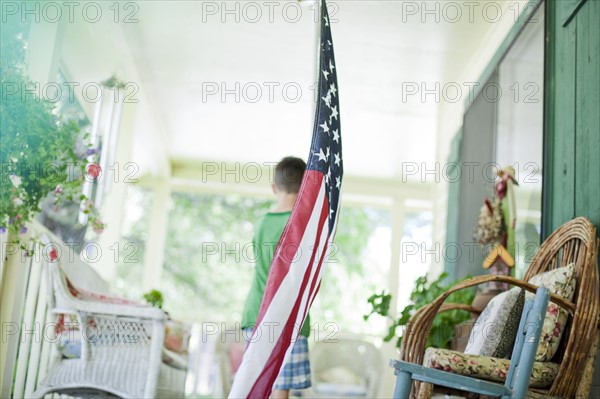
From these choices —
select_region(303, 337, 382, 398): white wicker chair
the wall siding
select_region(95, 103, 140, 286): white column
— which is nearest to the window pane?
the wall siding

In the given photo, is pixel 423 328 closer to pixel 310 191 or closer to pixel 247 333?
pixel 247 333

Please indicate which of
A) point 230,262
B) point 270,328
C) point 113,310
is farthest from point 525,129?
point 230,262

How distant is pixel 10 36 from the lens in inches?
127

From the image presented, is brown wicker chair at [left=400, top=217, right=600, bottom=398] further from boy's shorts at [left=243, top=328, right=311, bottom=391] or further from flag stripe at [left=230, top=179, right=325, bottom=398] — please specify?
flag stripe at [left=230, top=179, right=325, bottom=398]

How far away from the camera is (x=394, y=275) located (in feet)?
26.7

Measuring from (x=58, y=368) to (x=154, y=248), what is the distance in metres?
5.27

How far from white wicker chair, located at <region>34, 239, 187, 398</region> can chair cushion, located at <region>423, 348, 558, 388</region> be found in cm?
115

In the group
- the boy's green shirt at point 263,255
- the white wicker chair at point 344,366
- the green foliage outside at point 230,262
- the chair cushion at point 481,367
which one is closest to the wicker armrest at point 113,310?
the boy's green shirt at point 263,255

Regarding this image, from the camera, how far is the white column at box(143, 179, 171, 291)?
8.20 metres

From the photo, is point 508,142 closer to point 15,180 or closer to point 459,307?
point 459,307

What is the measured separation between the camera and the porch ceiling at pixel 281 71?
15.7ft

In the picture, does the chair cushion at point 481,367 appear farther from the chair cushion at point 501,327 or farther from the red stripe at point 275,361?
the red stripe at point 275,361

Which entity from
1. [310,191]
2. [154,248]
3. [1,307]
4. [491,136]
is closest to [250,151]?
[154,248]

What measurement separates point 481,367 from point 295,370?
32.0 inches
